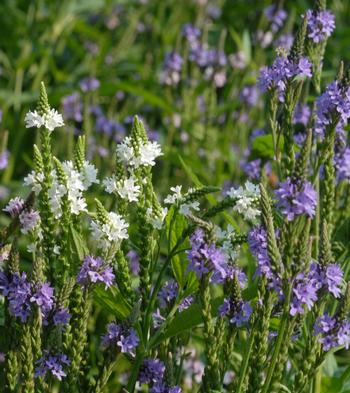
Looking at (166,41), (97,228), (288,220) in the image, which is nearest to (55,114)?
(97,228)

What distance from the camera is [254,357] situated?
1846 millimetres

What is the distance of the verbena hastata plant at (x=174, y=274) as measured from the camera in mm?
1773

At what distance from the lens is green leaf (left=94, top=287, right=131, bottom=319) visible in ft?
6.48

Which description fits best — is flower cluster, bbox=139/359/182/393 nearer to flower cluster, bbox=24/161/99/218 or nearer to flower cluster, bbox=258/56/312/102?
flower cluster, bbox=24/161/99/218

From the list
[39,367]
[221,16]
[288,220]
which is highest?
[221,16]

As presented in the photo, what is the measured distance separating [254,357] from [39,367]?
45 centimetres

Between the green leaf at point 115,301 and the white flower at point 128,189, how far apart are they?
0.21 meters

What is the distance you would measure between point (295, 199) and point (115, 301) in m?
0.52

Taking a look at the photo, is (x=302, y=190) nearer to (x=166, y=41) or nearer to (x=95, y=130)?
(x=95, y=130)

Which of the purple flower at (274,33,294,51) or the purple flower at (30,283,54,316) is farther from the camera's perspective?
the purple flower at (274,33,294,51)

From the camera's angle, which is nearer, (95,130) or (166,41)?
(95,130)

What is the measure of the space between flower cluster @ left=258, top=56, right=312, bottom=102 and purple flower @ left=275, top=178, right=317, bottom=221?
0.57 meters

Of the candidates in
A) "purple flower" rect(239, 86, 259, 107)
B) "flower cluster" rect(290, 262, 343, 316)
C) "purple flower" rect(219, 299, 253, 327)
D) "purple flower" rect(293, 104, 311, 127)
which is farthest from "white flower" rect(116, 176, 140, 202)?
"purple flower" rect(239, 86, 259, 107)

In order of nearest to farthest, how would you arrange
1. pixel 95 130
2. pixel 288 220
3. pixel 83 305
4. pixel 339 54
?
1. pixel 288 220
2. pixel 83 305
3. pixel 95 130
4. pixel 339 54
